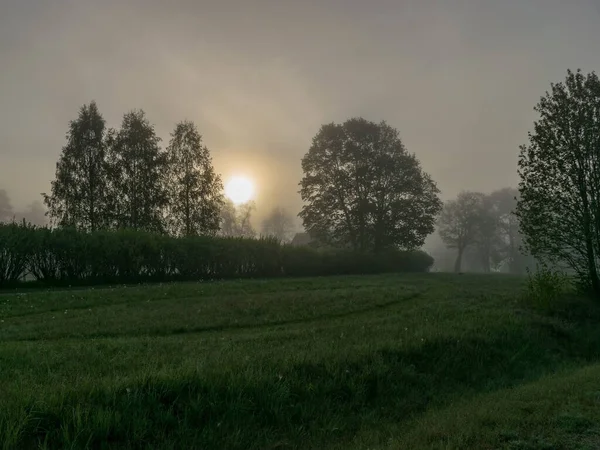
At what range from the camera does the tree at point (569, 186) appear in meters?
20.1

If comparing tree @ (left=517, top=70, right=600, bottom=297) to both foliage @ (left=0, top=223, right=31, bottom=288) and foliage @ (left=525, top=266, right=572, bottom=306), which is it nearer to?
foliage @ (left=525, top=266, right=572, bottom=306)

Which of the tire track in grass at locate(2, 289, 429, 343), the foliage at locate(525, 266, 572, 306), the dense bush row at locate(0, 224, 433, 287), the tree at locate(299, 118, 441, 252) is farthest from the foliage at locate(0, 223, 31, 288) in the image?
the tree at locate(299, 118, 441, 252)

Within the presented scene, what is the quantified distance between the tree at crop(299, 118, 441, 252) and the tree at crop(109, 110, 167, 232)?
1792 cm

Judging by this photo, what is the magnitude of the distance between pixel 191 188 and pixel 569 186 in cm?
3693

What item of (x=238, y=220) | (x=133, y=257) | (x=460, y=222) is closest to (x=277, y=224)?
(x=238, y=220)

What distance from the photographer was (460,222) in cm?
9300

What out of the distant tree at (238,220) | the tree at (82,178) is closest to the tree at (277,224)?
the distant tree at (238,220)

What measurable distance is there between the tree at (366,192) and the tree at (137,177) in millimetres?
17921

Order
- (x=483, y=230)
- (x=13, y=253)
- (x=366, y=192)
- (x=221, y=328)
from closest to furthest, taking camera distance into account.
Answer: (x=221, y=328), (x=13, y=253), (x=366, y=192), (x=483, y=230)

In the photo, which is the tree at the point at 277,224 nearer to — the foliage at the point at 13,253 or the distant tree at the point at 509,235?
the distant tree at the point at 509,235

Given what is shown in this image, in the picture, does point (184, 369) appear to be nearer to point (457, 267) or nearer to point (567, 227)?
point (567, 227)

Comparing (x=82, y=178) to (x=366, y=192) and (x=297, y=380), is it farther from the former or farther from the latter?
(x=297, y=380)

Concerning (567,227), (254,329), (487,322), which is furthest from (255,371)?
(567,227)

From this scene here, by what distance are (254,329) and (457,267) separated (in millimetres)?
85946
